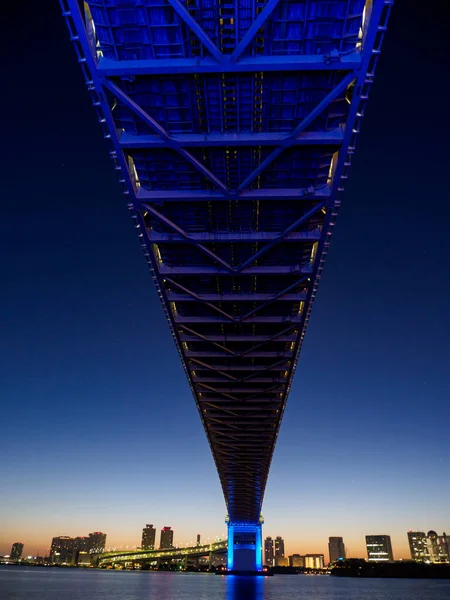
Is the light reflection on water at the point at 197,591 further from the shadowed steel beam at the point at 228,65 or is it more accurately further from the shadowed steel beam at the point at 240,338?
the shadowed steel beam at the point at 228,65

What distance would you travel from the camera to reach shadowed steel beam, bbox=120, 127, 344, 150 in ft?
49.0

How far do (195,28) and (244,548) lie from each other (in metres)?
133

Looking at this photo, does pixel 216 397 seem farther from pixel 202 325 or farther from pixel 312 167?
pixel 312 167

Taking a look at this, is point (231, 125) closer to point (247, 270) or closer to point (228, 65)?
point (228, 65)

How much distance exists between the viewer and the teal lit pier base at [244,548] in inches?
4614

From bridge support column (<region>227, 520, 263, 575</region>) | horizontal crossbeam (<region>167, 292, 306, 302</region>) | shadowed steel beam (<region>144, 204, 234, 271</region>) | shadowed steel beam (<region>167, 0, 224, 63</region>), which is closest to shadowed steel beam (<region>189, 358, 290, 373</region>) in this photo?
horizontal crossbeam (<region>167, 292, 306, 302</region>)

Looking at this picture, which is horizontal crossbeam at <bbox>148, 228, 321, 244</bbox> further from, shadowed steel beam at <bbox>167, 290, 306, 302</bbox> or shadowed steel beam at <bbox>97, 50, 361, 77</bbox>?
shadowed steel beam at <bbox>97, 50, 361, 77</bbox>

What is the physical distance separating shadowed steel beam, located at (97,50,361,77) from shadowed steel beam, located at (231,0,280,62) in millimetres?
528

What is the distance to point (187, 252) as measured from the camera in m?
22.6

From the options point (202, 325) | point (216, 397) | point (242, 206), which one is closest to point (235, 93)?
point (242, 206)

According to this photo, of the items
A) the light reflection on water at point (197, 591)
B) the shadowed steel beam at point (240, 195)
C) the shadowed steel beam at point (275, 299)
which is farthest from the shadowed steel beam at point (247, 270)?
the light reflection on water at point (197, 591)

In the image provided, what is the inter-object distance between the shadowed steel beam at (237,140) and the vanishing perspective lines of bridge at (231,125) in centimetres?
3

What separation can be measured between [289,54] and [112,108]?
5.53m

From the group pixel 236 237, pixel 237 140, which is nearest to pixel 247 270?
pixel 236 237
